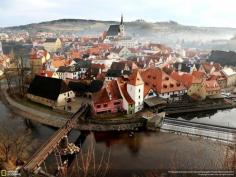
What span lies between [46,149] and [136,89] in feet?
57.6

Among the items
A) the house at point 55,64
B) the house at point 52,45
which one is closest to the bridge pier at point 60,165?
the house at point 55,64

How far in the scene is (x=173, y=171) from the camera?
29.8m

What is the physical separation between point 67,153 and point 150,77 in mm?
23175

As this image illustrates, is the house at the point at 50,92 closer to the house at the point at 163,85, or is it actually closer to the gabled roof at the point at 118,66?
the house at the point at 163,85

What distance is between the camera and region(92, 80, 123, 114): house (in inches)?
1709

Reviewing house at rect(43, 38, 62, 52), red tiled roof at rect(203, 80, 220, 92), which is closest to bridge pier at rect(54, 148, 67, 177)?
red tiled roof at rect(203, 80, 220, 92)

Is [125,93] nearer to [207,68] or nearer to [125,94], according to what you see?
[125,94]

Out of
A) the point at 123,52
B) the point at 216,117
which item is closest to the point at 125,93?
the point at 216,117

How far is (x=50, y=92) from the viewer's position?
162ft

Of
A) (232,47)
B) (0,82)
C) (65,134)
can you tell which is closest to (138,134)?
(65,134)

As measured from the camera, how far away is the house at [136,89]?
44250 millimetres

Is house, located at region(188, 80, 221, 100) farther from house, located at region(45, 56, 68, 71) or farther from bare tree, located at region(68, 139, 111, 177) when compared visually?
house, located at region(45, 56, 68, 71)

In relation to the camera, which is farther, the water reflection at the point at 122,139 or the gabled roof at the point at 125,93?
the gabled roof at the point at 125,93

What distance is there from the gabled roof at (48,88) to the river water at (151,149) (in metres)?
7.08
